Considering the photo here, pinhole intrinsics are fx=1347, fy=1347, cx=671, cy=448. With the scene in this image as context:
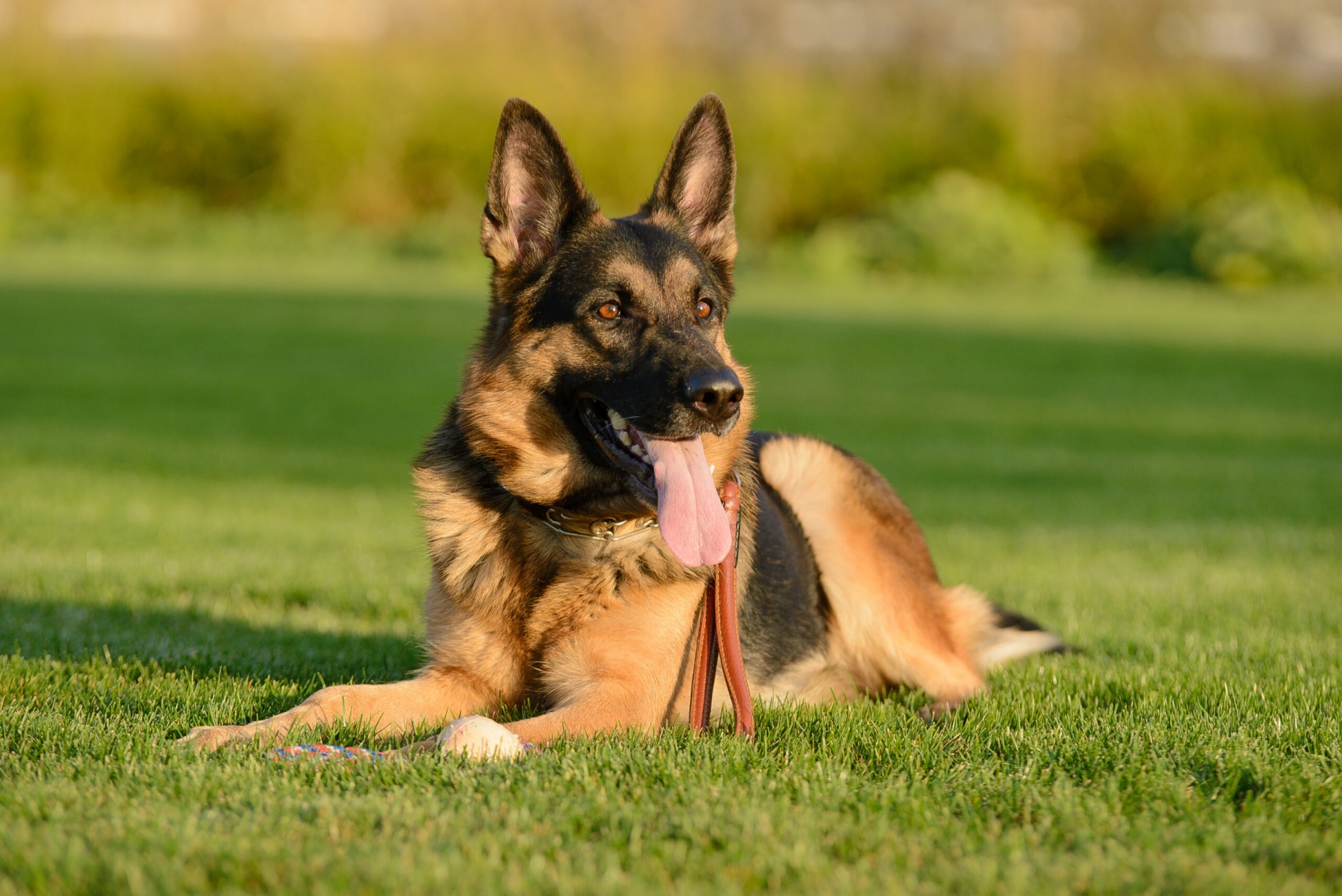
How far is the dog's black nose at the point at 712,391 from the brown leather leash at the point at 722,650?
37 cm

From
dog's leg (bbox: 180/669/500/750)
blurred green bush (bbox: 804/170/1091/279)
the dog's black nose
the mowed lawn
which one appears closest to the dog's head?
the dog's black nose

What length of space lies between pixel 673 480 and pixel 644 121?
23.3 metres

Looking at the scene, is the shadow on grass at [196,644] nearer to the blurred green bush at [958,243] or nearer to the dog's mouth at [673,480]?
the dog's mouth at [673,480]

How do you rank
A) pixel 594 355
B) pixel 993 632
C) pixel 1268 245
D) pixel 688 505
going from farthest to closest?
1. pixel 1268 245
2. pixel 993 632
3. pixel 594 355
4. pixel 688 505

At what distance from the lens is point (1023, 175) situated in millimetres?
26328

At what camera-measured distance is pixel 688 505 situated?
173 inches

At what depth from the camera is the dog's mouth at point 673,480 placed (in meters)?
4.34

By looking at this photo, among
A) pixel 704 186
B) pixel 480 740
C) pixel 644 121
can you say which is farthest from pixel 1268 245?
pixel 480 740

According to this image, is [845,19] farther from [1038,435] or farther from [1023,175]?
[1038,435]

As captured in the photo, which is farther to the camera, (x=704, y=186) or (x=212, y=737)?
(x=704, y=186)

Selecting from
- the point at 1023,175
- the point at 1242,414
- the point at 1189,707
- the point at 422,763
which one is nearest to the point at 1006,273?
the point at 1023,175

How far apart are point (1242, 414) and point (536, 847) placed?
1378cm

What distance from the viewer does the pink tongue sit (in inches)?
170

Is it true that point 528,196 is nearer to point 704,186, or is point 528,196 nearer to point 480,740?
point 704,186
